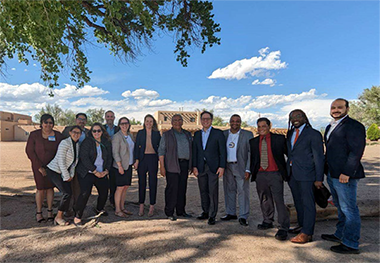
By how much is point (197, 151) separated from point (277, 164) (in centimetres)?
151

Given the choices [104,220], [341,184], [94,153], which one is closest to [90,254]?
[104,220]

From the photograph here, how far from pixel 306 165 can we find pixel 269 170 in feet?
2.03

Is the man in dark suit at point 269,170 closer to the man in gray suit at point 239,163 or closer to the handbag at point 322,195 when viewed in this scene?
the man in gray suit at point 239,163

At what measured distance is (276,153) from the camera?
161 inches

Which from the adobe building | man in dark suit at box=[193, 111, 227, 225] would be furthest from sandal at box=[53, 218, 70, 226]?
the adobe building

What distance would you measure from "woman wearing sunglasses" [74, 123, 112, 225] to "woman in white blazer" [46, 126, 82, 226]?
133mm

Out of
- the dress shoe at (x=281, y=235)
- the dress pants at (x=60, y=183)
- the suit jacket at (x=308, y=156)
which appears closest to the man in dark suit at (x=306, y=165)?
the suit jacket at (x=308, y=156)

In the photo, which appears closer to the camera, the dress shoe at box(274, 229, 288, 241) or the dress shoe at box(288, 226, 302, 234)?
the dress shoe at box(274, 229, 288, 241)

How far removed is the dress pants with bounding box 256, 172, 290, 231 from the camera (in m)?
4.01

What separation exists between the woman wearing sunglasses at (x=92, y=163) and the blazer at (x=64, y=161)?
0.49 feet

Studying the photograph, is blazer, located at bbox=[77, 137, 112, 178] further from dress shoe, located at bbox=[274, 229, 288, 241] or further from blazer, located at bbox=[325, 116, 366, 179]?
blazer, located at bbox=[325, 116, 366, 179]

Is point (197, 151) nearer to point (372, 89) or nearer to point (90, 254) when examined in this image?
point (90, 254)

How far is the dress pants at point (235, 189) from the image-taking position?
4605 mm

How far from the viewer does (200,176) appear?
4723 mm
